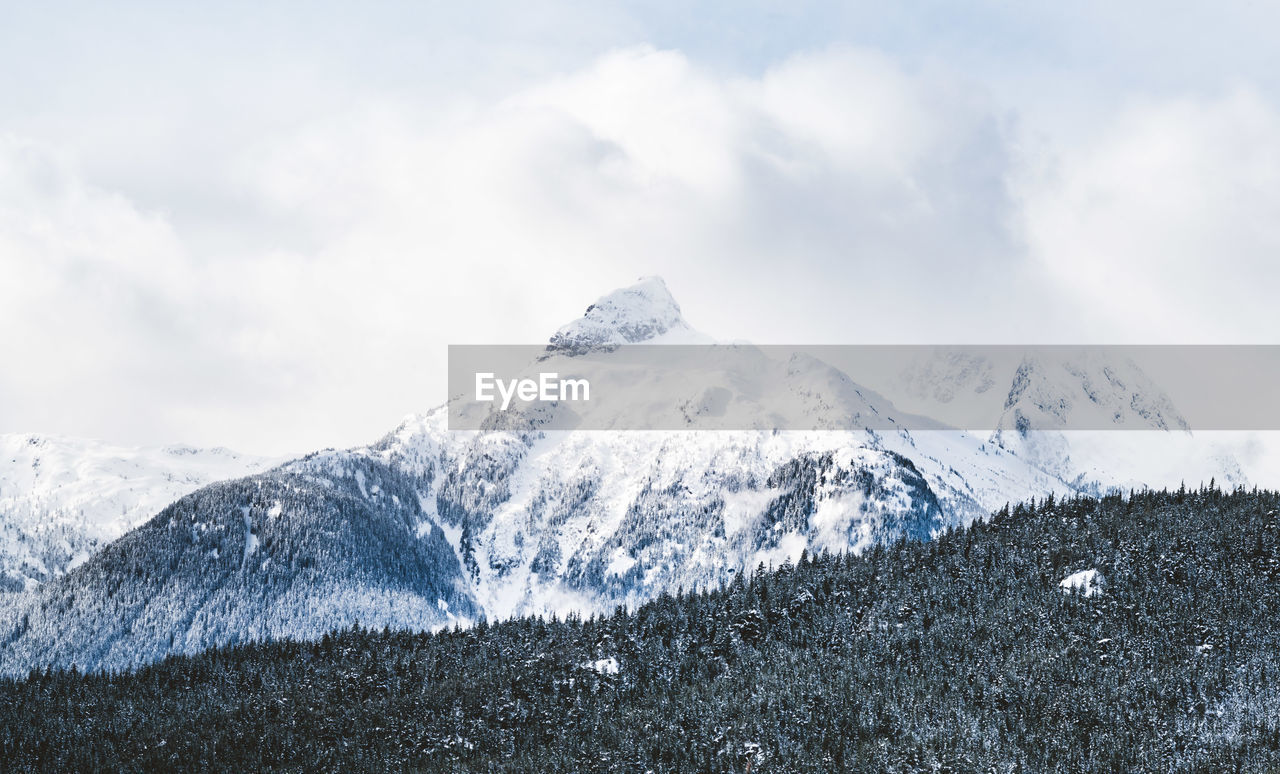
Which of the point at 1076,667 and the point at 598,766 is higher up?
the point at 1076,667

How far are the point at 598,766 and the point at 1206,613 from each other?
320ft

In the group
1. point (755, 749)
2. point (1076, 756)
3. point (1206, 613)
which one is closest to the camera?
point (1076, 756)

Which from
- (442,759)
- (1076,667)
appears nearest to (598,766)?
(442,759)

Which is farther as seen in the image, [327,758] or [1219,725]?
[327,758]

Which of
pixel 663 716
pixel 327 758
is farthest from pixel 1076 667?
pixel 327 758

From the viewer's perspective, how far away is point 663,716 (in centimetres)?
19062

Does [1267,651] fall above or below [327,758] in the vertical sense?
above

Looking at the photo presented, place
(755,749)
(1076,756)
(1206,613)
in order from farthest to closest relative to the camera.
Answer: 1. (1206,613)
2. (755,749)
3. (1076,756)

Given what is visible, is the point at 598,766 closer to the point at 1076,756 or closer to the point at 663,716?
the point at 663,716

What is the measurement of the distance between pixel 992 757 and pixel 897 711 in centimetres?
1883

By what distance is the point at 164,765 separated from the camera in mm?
195875

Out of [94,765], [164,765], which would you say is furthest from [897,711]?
[94,765]

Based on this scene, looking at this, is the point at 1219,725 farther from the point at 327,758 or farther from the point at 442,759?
the point at 327,758

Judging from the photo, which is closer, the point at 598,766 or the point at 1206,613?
the point at 598,766
